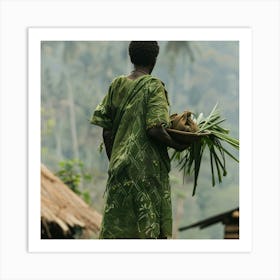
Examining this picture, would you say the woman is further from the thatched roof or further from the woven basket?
the thatched roof

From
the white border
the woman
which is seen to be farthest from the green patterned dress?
the white border

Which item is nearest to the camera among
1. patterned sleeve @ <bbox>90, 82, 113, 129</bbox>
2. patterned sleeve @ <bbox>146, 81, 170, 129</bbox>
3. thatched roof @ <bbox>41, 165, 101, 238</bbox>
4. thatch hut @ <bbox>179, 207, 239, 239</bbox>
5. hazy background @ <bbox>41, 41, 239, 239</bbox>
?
patterned sleeve @ <bbox>146, 81, 170, 129</bbox>

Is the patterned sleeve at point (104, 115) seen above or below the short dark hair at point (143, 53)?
below

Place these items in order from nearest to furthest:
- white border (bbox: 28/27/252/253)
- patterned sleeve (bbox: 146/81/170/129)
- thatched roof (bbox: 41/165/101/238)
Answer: patterned sleeve (bbox: 146/81/170/129)
white border (bbox: 28/27/252/253)
thatched roof (bbox: 41/165/101/238)

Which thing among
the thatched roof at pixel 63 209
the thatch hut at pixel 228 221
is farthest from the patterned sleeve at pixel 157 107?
the thatch hut at pixel 228 221

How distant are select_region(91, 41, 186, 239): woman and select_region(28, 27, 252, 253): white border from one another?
60cm

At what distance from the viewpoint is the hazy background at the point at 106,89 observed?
43.1 meters

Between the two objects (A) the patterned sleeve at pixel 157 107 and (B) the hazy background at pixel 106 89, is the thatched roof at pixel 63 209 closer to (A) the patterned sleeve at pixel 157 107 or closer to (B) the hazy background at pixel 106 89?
(A) the patterned sleeve at pixel 157 107

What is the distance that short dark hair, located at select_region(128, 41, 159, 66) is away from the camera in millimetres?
7398

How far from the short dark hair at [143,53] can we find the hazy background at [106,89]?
31.2 m

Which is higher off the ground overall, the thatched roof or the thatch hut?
the thatched roof

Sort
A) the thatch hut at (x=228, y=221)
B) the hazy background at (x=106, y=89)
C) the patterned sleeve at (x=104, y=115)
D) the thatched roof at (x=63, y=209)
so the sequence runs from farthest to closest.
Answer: the hazy background at (x=106, y=89) → the thatch hut at (x=228, y=221) → the thatched roof at (x=63, y=209) → the patterned sleeve at (x=104, y=115)
